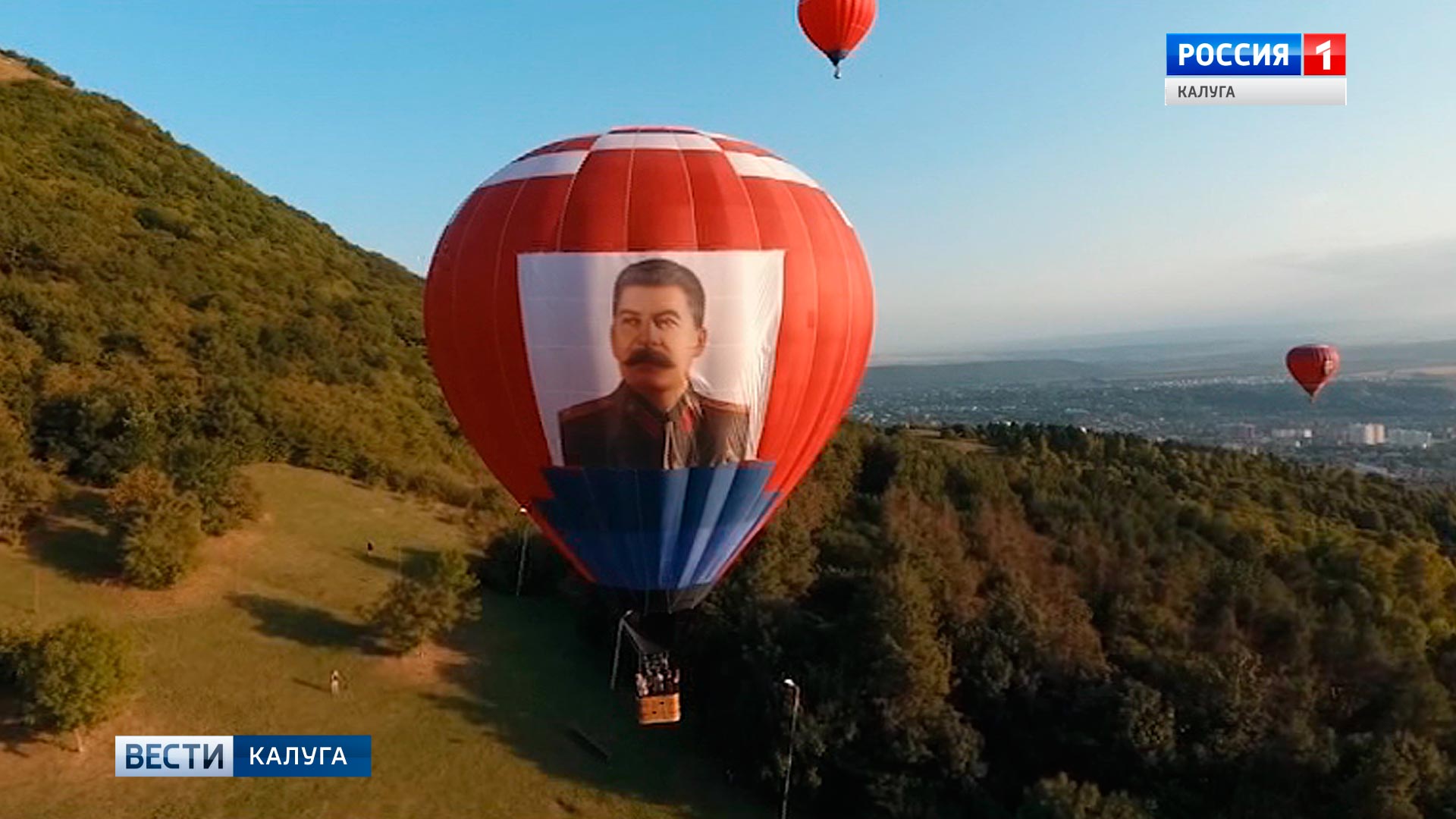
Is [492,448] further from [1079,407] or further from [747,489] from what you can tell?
[1079,407]

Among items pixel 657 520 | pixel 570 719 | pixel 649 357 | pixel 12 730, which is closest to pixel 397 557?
pixel 570 719

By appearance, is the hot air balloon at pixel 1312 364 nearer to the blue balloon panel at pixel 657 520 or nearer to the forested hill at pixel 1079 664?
the forested hill at pixel 1079 664

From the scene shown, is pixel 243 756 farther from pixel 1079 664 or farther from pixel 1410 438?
pixel 1410 438

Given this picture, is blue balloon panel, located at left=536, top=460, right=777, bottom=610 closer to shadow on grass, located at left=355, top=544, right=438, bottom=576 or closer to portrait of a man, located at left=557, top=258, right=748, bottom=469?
portrait of a man, located at left=557, top=258, right=748, bottom=469

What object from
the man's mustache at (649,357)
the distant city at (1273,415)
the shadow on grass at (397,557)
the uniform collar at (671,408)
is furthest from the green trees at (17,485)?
the distant city at (1273,415)

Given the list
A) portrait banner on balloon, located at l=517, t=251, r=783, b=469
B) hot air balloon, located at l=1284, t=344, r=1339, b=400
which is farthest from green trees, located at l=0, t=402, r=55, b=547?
hot air balloon, located at l=1284, t=344, r=1339, b=400
